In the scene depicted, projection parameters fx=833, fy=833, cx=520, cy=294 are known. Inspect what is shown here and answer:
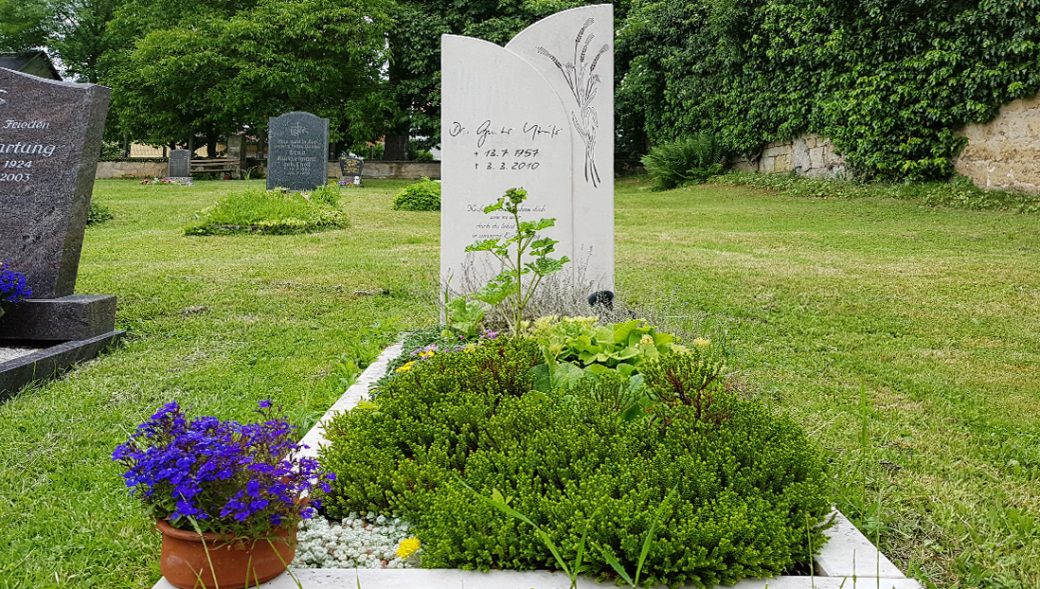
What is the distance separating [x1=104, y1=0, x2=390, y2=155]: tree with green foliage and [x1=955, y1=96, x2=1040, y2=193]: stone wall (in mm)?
17820

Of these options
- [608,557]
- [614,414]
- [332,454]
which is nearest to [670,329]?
[614,414]

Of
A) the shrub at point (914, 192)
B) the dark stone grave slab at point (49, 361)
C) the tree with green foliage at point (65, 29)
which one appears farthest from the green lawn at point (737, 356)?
the tree with green foliage at point (65, 29)

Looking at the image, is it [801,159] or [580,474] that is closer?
[580,474]

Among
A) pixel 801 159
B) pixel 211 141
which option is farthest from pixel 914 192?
pixel 211 141

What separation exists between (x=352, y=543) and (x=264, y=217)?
9640 mm

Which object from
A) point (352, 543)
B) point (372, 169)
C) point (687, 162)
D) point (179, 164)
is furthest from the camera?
point (372, 169)

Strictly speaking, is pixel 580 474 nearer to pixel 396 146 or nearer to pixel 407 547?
pixel 407 547

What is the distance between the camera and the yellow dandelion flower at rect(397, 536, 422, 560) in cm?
205

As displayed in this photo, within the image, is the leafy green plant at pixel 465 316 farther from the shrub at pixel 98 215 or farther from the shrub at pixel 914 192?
the shrub at pixel 98 215

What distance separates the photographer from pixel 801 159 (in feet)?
54.8

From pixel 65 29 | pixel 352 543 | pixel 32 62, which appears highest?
pixel 65 29

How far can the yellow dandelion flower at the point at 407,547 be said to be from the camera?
2055mm

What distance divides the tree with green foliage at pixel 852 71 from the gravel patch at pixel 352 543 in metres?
12.3

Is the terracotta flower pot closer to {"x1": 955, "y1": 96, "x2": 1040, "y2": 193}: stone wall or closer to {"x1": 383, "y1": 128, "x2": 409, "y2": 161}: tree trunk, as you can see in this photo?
{"x1": 955, "y1": 96, "x2": 1040, "y2": 193}: stone wall
